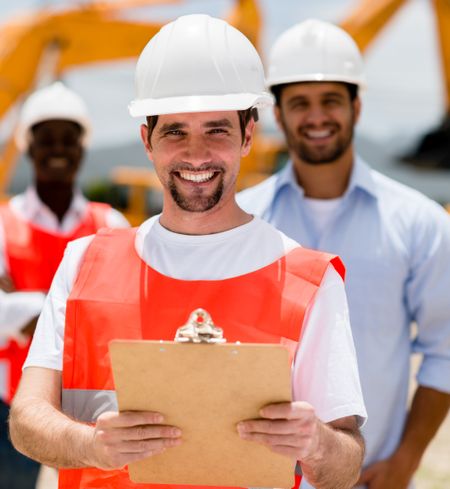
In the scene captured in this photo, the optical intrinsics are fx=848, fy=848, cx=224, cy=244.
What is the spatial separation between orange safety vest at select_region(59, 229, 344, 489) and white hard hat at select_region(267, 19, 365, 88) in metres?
1.33

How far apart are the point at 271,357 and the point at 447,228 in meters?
1.50

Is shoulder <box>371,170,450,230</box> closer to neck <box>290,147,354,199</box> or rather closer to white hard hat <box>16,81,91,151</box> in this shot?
neck <box>290,147,354,199</box>

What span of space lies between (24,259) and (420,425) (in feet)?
5.60

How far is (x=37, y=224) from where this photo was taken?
12.1ft

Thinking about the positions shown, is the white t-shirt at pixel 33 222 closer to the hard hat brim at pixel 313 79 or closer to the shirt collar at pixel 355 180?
the shirt collar at pixel 355 180

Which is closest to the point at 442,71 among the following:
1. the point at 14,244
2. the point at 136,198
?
the point at 136,198

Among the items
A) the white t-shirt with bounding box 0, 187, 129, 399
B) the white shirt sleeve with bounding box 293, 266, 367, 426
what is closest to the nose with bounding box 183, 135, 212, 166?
the white shirt sleeve with bounding box 293, 266, 367, 426

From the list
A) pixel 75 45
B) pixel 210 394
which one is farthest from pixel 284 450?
pixel 75 45

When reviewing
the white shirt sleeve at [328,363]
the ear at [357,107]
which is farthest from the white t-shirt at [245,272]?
the ear at [357,107]

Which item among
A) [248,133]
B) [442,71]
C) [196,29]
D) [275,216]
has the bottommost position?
[275,216]

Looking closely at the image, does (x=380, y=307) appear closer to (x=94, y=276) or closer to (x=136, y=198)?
(x=94, y=276)

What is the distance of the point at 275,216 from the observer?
2.99 m

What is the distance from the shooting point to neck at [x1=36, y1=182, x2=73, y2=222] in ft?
12.4

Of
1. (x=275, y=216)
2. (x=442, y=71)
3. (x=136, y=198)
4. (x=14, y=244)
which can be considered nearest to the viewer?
(x=275, y=216)
